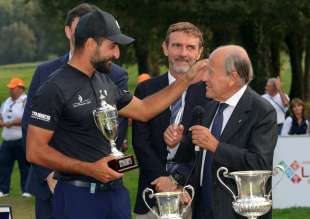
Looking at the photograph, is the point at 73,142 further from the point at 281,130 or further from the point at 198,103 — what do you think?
the point at 281,130

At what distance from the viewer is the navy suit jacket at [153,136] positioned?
6.21 meters


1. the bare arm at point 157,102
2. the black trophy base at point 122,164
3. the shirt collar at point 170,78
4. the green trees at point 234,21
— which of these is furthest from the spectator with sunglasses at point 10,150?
the green trees at point 234,21

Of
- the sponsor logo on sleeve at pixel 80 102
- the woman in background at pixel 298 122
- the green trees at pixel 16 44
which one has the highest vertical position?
the green trees at pixel 16 44

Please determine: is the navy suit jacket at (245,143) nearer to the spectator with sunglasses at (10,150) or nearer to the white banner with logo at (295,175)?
the white banner with logo at (295,175)

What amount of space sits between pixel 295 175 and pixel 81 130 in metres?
7.92

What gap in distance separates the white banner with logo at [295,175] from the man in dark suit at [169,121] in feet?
20.6

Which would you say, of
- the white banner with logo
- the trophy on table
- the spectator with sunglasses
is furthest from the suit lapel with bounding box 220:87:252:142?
the spectator with sunglasses

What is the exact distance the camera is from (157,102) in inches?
228

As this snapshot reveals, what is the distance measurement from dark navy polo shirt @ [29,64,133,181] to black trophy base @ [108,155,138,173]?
210mm

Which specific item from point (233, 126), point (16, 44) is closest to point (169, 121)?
point (233, 126)

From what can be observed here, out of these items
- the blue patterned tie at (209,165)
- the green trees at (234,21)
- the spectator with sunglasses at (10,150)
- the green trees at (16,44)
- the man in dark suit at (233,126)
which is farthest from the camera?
the green trees at (16,44)

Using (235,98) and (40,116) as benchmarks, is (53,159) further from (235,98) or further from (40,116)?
(235,98)

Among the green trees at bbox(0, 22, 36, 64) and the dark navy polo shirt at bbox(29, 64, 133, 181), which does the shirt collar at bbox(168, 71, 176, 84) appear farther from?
the green trees at bbox(0, 22, 36, 64)

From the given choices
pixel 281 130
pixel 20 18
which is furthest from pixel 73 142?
pixel 20 18
